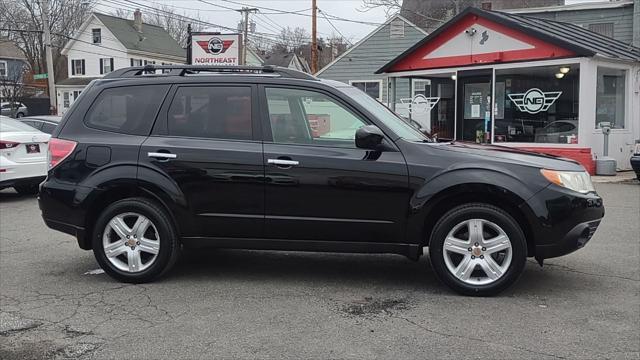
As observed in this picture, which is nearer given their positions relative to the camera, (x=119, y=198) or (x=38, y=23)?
(x=119, y=198)

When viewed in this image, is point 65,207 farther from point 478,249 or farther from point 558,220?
point 558,220

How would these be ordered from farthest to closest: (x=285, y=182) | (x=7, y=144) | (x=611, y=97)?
(x=611, y=97)
(x=7, y=144)
(x=285, y=182)

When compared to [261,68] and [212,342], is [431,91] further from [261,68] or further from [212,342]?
[212,342]

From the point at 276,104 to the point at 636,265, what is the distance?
3877mm

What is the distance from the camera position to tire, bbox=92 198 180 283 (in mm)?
5273

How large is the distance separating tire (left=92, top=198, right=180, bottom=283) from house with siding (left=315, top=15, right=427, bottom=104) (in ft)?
72.5

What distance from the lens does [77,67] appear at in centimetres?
5172

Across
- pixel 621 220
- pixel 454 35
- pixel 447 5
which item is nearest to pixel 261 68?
pixel 621 220

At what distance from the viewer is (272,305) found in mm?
4824

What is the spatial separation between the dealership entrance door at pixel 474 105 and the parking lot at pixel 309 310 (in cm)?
996

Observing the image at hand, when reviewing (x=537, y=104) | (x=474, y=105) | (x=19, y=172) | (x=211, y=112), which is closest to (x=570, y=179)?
(x=211, y=112)

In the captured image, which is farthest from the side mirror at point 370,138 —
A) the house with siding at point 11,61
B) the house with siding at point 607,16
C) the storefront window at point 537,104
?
the house with siding at point 11,61

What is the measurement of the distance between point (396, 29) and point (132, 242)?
23.6 m

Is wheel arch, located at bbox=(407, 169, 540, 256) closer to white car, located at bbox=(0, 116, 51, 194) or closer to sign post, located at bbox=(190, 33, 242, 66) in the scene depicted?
white car, located at bbox=(0, 116, 51, 194)
